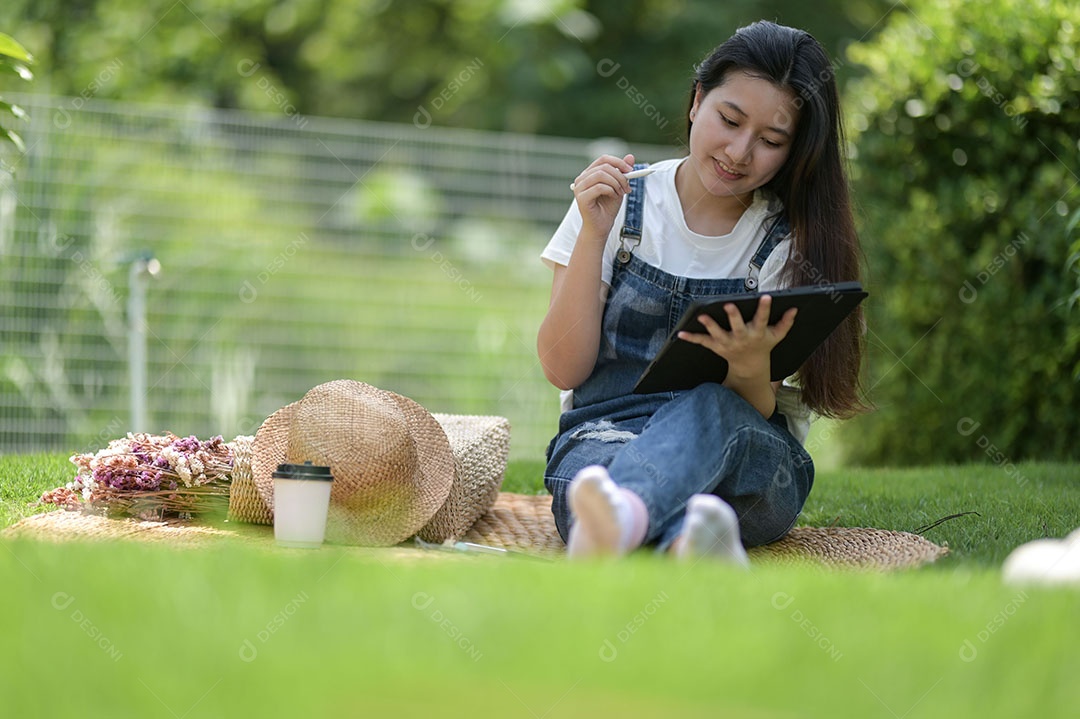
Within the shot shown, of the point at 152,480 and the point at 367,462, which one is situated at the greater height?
the point at 367,462

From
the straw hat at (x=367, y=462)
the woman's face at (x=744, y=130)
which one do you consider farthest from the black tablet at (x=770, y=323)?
the straw hat at (x=367, y=462)

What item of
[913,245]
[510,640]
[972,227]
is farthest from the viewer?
[913,245]

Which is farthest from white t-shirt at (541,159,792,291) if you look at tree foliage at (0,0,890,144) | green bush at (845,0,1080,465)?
tree foliage at (0,0,890,144)

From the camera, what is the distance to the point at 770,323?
2682 mm

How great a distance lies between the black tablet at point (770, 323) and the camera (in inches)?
102

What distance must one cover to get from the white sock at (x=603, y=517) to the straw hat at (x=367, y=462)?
0.77 m

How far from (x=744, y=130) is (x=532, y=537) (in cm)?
126

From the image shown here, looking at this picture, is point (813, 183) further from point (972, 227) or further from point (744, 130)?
point (972, 227)

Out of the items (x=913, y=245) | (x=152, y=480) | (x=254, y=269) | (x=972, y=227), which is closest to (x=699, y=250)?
(x=152, y=480)

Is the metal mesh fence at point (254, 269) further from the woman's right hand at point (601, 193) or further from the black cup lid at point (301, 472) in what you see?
the woman's right hand at point (601, 193)

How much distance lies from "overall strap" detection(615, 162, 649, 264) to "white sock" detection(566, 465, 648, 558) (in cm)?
94

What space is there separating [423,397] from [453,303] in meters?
0.55

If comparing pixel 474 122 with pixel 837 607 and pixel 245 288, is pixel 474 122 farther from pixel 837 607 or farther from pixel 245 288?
pixel 837 607

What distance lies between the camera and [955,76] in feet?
16.8
